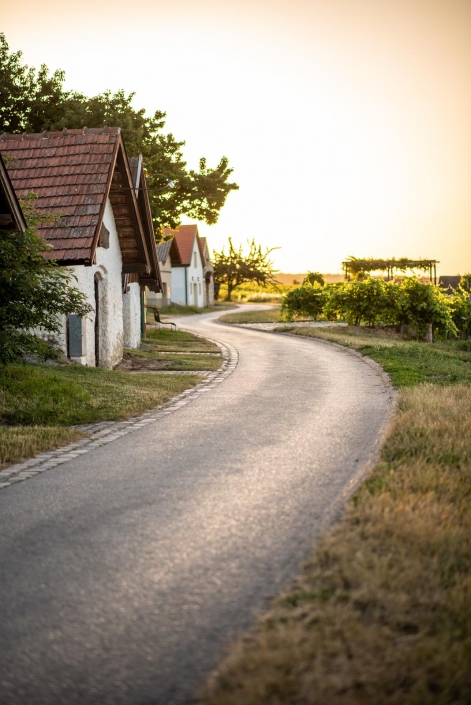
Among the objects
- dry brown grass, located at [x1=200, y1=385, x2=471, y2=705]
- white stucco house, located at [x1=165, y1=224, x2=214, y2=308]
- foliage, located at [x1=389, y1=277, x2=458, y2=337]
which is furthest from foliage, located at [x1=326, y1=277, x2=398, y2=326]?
white stucco house, located at [x1=165, y1=224, x2=214, y2=308]

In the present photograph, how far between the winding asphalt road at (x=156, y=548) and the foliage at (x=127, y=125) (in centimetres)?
1977

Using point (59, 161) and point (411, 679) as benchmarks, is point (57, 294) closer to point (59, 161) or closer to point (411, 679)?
point (59, 161)

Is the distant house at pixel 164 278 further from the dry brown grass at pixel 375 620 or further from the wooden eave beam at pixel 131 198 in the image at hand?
the dry brown grass at pixel 375 620

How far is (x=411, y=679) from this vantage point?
10.9 feet

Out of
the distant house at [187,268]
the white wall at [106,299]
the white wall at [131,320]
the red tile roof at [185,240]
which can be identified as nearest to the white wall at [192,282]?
the distant house at [187,268]

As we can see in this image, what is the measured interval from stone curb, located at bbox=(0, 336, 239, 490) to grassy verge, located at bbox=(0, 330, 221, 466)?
19 cm

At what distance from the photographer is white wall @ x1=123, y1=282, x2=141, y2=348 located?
2527 cm

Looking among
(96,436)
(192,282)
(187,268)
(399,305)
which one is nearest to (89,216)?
(96,436)

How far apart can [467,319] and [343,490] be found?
29.8m

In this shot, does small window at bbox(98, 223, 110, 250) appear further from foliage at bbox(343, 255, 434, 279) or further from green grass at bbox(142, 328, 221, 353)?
foliage at bbox(343, 255, 434, 279)

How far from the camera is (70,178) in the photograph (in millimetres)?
18141

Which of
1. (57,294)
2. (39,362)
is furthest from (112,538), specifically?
(39,362)

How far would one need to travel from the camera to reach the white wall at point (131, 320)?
Answer: 82.9ft

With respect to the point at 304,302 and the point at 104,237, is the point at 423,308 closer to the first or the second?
the point at 304,302
